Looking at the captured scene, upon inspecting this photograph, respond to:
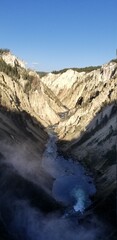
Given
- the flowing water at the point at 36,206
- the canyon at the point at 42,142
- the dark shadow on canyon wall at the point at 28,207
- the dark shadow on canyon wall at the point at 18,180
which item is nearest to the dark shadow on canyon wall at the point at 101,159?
the canyon at the point at 42,142

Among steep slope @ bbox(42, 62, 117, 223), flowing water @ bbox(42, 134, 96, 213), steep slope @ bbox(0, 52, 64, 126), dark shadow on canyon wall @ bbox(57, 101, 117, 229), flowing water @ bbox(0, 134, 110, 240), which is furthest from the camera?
steep slope @ bbox(0, 52, 64, 126)

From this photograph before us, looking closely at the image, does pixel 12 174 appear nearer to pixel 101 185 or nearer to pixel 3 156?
pixel 3 156

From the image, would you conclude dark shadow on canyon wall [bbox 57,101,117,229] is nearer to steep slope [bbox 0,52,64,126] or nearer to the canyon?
the canyon

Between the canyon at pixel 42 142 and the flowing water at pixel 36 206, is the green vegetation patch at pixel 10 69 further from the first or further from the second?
the flowing water at pixel 36 206

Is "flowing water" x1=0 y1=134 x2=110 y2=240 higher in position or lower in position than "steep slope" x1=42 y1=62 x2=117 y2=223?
higher

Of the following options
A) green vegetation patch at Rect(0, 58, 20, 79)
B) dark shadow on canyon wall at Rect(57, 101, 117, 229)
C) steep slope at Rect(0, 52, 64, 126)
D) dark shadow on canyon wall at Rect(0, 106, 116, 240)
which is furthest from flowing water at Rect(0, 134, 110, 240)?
green vegetation patch at Rect(0, 58, 20, 79)

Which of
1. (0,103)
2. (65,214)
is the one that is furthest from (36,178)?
(0,103)

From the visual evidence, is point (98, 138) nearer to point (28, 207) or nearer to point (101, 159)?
point (101, 159)

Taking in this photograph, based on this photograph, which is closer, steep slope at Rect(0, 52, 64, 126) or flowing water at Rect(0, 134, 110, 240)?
flowing water at Rect(0, 134, 110, 240)
